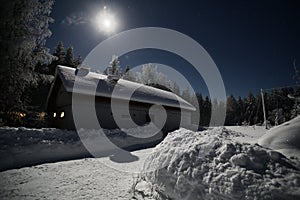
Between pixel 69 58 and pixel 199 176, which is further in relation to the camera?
A: pixel 69 58

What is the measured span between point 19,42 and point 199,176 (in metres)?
11.8

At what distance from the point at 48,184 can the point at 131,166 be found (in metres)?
2.48

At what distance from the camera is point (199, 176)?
222 centimetres

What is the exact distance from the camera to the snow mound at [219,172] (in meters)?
1.75

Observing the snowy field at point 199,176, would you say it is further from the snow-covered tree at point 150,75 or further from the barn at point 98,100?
the snow-covered tree at point 150,75

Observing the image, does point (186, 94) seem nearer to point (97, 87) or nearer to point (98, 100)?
point (97, 87)

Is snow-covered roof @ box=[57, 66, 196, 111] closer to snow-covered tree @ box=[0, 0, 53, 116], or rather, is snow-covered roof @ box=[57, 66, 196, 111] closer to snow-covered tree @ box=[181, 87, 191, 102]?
snow-covered tree @ box=[0, 0, 53, 116]

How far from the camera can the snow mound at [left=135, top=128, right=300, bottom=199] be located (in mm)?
1746

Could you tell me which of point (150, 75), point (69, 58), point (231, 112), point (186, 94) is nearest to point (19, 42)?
point (69, 58)

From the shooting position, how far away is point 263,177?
1.82 meters

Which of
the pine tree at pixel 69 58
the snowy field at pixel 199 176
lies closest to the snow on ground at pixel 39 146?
the snowy field at pixel 199 176

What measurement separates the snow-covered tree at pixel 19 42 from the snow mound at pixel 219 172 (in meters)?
10.8

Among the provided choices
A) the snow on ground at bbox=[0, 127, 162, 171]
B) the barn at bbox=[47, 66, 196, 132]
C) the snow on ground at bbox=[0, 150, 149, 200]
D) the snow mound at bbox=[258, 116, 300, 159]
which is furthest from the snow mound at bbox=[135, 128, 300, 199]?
the barn at bbox=[47, 66, 196, 132]

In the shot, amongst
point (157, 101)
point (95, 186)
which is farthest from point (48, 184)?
point (157, 101)
